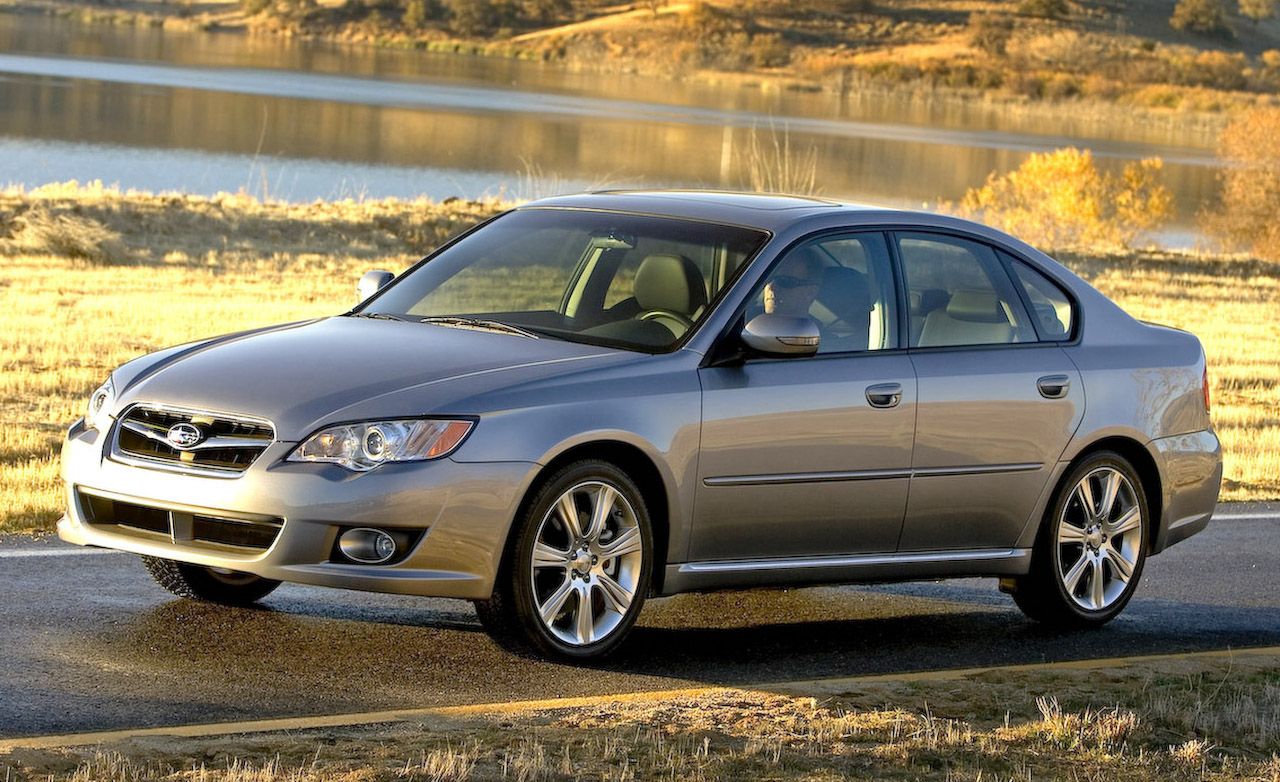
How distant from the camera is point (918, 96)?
408 ft

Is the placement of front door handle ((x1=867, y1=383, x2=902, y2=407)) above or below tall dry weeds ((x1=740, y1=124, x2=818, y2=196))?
above

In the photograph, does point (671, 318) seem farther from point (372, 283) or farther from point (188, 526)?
point (188, 526)

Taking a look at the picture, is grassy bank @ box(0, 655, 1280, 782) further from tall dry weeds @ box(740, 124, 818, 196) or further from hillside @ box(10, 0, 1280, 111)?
hillside @ box(10, 0, 1280, 111)

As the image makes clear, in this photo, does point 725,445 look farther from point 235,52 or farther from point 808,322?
point 235,52

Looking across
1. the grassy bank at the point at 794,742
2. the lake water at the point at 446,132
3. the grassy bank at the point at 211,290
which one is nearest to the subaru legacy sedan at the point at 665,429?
the grassy bank at the point at 794,742

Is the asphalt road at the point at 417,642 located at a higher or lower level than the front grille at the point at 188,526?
lower

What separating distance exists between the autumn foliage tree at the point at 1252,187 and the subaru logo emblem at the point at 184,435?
147ft

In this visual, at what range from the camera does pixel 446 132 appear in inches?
2389

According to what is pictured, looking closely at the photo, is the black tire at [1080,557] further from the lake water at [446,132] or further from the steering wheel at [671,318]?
the lake water at [446,132]

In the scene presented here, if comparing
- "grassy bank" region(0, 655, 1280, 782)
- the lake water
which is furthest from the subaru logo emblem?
the lake water

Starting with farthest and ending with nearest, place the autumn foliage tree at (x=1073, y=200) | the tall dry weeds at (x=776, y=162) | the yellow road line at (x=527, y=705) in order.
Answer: the autumn foliage tree at (x=1073, y=200)
the tall dry weeds at (x=776, y=162)
the yellow road line at (x=527, y=705)

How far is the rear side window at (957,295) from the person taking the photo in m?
7.79

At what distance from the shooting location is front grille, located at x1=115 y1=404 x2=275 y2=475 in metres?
6.35

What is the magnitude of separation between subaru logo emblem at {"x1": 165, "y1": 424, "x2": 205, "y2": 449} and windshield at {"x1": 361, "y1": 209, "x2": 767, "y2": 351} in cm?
130
